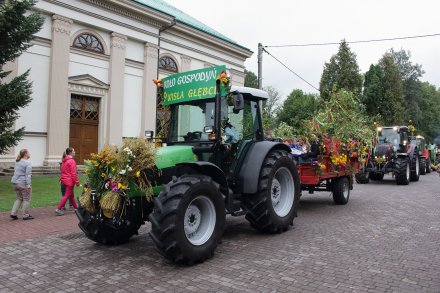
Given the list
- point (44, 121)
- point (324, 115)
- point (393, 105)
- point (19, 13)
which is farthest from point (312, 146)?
point (393, 105)

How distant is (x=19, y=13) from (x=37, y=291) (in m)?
10.2

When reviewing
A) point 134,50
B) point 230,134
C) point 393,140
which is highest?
point 134,50

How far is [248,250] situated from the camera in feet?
19.3

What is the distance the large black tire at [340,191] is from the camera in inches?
408

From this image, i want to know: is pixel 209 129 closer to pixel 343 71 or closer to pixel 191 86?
pixel 191 86

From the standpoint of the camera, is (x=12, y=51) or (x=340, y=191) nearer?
(x=340, y=191)

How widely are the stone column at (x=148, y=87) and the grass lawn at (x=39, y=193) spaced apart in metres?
6.56

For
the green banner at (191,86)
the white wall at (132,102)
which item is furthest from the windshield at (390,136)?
the green banner at (191,86)

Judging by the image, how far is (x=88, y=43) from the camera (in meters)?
17.7

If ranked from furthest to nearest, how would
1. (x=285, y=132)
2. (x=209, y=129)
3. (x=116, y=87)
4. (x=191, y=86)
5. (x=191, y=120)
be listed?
1. (x=116, y=87)
2. (x=285, y=132)
3. (x=191, y=120)
4. (x=191, y=86)
5. (x=209, y=129)

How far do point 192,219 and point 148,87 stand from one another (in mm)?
15555

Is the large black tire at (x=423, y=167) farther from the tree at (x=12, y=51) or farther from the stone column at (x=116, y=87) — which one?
the tree at (x=12, y=51)

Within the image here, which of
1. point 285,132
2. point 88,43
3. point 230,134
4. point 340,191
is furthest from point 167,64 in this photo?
point 230,134

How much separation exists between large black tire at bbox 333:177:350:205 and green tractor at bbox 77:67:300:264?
318 centimetres
